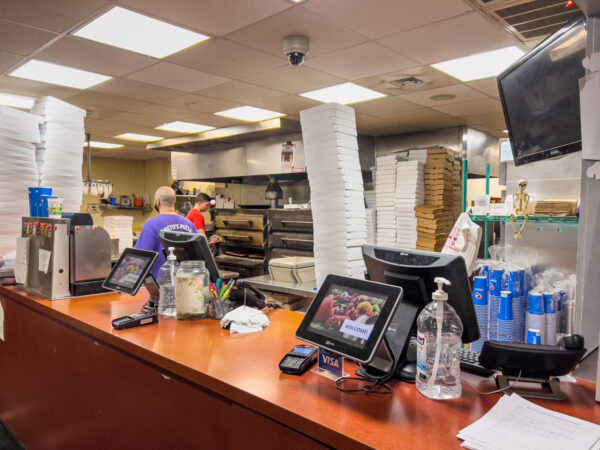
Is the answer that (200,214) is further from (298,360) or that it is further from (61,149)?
(298,360)

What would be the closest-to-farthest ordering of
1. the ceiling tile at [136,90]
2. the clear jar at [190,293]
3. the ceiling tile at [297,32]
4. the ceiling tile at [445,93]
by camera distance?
the clear jar at [190,293]
the ceiling tile at [297,32]
the ceiling tile at [136,90]
the ceiling tile at [445,93]

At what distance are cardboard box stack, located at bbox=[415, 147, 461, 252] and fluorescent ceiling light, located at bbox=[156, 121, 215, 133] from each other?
3.29 meters

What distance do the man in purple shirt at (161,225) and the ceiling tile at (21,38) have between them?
148 cm

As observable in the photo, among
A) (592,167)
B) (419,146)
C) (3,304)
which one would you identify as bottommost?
(3,304)

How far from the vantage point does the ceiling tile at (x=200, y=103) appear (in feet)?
16.3

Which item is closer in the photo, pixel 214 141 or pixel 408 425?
pixel 408 425

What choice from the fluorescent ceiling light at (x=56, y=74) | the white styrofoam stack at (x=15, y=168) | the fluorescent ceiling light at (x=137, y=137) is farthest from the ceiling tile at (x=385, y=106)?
the fluorescent ceiling light at (x=137, y=137)

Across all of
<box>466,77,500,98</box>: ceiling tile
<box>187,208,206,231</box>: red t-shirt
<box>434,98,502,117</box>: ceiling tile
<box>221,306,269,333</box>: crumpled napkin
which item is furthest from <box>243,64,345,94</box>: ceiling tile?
<box>221,306,269,333</box>: crumpled napkin

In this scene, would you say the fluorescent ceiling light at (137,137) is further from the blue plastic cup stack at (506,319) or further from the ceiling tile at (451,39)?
the blue plastic cup stack at (506,319)

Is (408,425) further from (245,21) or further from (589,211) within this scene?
(245,21)

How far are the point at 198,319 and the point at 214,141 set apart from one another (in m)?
5.47

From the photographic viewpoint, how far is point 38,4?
2750 millimetres

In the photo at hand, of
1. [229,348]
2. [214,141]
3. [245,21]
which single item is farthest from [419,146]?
[229,348]

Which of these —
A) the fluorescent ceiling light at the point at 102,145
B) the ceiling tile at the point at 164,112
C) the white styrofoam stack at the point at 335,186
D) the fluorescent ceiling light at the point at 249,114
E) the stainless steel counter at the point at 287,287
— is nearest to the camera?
the white styrofoam stack at the point at 335,186
